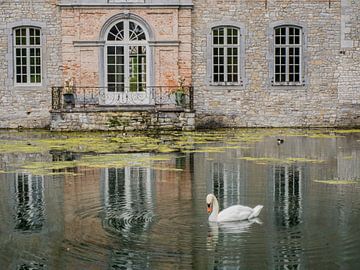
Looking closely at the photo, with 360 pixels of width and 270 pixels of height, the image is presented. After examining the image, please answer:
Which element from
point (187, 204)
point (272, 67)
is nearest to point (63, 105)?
point (272, 67)

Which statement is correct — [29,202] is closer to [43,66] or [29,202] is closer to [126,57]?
[126,57]

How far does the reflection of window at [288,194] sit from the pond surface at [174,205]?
0.06 feet

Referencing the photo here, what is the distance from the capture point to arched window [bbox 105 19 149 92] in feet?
74.3

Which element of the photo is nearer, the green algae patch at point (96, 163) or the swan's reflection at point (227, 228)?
the swan's reflection at point (227, 228)

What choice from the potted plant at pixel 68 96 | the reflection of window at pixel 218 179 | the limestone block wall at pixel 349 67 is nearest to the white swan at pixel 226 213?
the reflection of window at pixel 218 179

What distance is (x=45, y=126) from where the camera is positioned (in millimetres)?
22781

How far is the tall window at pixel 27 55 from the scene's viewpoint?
897 inches

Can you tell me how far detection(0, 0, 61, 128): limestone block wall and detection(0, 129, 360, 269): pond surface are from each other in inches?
259

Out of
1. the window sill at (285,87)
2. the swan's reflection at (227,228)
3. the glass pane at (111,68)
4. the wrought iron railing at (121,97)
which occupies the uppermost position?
the glass pane at (111,68)

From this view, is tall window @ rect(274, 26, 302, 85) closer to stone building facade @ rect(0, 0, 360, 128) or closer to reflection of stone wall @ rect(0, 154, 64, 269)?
stone building facade @ rect(0, 0, 360, 128)

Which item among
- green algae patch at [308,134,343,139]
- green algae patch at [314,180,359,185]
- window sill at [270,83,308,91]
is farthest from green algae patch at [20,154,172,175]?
window sill at [270,83,308,91]

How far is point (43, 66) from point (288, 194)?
14693mm

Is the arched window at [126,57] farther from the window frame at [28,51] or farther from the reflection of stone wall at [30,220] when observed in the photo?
the reflection of stone wall at [30,220]

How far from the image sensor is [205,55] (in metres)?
23.0
